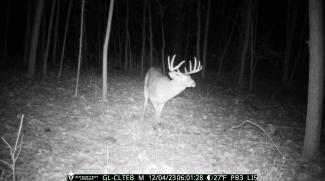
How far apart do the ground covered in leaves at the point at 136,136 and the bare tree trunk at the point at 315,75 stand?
0.52 m

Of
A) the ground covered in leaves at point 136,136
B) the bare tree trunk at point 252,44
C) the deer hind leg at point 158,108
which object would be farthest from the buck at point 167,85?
the bare tree trunk at point 252,44

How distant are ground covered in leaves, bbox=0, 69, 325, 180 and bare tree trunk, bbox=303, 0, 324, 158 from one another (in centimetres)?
52

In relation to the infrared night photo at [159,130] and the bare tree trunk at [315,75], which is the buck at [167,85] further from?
the bare tree trunk at [315,75]

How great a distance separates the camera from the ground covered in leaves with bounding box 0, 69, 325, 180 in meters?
5.66

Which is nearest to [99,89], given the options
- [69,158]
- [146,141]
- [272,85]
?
[146,141]

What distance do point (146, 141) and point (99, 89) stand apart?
20.4ft

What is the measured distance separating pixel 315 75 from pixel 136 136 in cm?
489

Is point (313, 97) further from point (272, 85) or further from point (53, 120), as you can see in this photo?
point (272, 85)

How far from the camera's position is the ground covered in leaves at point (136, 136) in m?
5.66

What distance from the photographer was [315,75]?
21.3 feet

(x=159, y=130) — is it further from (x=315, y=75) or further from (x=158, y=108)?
(x=315, y=75)

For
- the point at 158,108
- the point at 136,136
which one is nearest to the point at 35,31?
the point at 158,108

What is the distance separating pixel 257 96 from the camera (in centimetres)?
1489

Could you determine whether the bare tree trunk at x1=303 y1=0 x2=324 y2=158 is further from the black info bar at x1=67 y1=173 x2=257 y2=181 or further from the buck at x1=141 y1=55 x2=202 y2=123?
the buck at x1=141 y1=55 x2=202 y2=123
